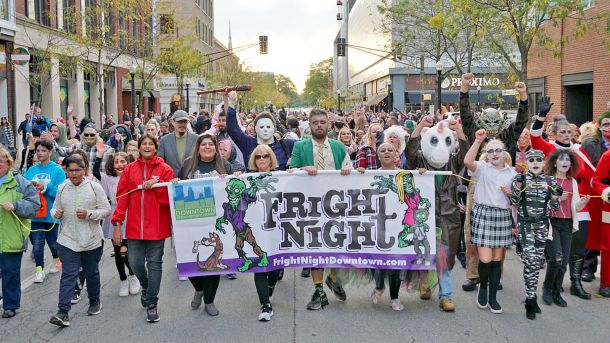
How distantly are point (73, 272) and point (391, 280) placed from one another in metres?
3.18

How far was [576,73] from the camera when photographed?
74.0ft

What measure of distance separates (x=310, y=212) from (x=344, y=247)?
0.50m

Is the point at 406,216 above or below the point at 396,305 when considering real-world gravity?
above

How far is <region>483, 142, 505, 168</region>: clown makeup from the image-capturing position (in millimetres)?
6492

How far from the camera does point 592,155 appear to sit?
8141 millimetres

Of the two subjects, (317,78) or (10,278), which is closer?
(10,278)

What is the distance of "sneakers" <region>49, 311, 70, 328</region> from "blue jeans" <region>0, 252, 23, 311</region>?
2.63ft

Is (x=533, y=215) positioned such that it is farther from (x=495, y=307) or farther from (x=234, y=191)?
(x=234, y=191)

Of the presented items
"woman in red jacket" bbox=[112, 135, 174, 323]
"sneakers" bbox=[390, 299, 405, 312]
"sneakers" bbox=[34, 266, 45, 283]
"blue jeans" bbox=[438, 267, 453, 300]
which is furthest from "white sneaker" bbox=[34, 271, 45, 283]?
"blue jeans" bbox=[438, 267, 453, 300]

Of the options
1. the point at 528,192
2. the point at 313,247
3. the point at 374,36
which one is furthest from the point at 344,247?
the point at 374,36

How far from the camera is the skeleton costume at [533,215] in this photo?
20.8 ft

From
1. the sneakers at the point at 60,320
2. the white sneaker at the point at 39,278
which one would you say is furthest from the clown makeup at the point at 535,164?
the white sneaker at the point at 39,278

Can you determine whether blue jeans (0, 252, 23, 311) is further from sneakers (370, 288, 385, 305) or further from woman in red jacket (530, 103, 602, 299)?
woman in red jacket (530, 103, 602, 299)

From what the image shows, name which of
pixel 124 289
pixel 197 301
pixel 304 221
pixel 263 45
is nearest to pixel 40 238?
pixel 124 289
